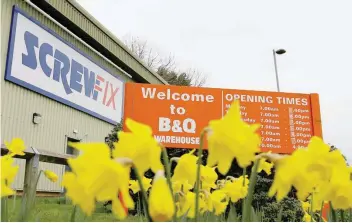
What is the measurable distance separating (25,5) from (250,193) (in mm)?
9346

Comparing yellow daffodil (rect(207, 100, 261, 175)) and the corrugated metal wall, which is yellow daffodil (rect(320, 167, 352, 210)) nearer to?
yellow daffodil (rect(207, 100, 261, 175))

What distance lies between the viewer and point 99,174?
70 cm

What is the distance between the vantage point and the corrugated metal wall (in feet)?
27.8

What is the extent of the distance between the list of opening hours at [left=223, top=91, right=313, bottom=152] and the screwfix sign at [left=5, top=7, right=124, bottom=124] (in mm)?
4932

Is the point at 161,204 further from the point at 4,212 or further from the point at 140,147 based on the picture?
the point at 4,212

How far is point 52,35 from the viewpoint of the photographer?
390 inches

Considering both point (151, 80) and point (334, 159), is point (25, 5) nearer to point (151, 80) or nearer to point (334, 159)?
point (151, 80)

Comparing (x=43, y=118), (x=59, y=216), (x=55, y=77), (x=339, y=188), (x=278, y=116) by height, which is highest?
(x=55, y=77)

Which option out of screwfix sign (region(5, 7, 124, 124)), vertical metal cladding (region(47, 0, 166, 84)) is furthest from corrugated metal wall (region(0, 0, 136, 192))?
vertical metal cladding (region(47, 0, 166, 84))

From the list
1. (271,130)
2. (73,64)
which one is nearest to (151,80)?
(73,64)

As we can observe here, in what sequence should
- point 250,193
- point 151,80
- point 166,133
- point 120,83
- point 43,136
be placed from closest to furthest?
point 250,193, point 166,133, point 43,136, point 120,83, point 151,80

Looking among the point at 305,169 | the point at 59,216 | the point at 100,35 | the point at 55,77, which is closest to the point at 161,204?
the point at 305,169

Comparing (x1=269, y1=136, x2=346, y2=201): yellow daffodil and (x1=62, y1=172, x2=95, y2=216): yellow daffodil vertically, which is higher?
(x1=269, y1=136, x2=346, y2=201): yellow daffodil

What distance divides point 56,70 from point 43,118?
3.95ft
